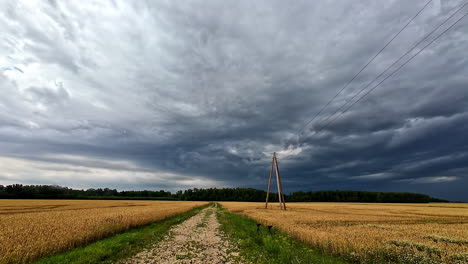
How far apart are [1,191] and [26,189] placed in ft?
32.3

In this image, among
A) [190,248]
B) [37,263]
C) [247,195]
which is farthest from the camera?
[247,195]

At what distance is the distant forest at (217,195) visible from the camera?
393ft

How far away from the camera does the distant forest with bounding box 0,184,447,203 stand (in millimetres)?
119875

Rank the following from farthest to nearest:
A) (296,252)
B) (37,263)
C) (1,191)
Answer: (1,191) < (296,252) < (37,263)

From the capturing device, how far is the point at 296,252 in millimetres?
A: 11383

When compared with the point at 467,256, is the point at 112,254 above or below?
below

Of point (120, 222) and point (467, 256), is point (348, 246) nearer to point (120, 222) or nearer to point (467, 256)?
point (467, 256)

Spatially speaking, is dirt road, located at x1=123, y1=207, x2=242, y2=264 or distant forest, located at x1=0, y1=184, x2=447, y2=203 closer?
dirt road, located at x1=123, y1=207, x2=242, y2=264

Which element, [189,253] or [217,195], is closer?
[189,253]

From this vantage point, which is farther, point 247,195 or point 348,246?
point 247,195

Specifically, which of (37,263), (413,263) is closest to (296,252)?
(413,263)

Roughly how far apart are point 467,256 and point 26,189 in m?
166

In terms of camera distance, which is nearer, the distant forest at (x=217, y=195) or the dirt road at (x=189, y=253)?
the dirt road at (x=189, y=253)

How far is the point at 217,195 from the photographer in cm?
18138
